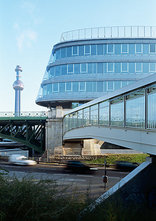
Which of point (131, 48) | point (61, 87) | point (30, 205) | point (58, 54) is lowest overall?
point (30, 205)

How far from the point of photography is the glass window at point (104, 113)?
1704 cm

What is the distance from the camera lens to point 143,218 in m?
7.59

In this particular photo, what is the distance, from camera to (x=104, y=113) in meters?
17.7

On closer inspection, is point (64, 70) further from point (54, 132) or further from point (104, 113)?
point (104, 113)

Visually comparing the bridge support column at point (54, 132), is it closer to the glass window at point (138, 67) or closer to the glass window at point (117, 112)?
the glass window at point (138, 67)

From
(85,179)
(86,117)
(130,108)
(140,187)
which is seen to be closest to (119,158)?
(85,179)

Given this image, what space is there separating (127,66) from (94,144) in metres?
18.1

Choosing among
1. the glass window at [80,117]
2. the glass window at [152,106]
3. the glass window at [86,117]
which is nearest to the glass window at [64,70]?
the glass window at [80,117]

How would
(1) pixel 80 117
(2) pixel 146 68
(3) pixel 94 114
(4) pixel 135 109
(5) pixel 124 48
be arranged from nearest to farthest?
(4) pixel 135 109 → (3) pixel 94 114 → (1) pixel 80 117 → (2) pixel 146 68 → (5) pixel 124 48

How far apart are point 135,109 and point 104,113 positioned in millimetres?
5734

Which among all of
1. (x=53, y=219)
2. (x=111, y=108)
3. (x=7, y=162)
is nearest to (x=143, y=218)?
(x=53, y=219)

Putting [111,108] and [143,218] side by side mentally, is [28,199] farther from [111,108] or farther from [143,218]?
[111,108]

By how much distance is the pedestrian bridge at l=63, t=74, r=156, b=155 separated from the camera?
1048 centimetres

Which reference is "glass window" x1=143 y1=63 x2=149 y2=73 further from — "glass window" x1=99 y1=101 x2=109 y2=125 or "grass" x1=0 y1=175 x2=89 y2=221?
"grass" x1=0 y1=175 x2=89 y2=221
